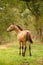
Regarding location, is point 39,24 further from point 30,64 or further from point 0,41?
point 30,64

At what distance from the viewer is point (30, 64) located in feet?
33.8

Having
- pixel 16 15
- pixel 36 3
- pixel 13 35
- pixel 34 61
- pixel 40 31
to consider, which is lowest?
pixel 13 35

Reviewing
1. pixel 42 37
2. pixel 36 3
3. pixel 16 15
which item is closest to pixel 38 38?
pixel 42 37

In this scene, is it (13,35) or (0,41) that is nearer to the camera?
(0,41)

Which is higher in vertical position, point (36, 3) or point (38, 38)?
point (36, 3)

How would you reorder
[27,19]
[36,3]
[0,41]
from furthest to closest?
[27,19], [0,41], [36,3]

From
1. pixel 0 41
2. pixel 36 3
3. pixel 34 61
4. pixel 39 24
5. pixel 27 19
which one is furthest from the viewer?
pixel 27 19

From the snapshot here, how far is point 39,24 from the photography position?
2242cm

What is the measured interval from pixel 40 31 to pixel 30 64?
41.8ft

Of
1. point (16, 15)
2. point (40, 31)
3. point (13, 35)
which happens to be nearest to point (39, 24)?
point (40, 31)

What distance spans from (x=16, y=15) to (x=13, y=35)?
3.40m

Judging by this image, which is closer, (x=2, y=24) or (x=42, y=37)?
(x=2, y=24)

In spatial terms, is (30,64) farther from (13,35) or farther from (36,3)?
(13,35)

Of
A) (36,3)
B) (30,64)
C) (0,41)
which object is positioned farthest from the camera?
(0,41)
